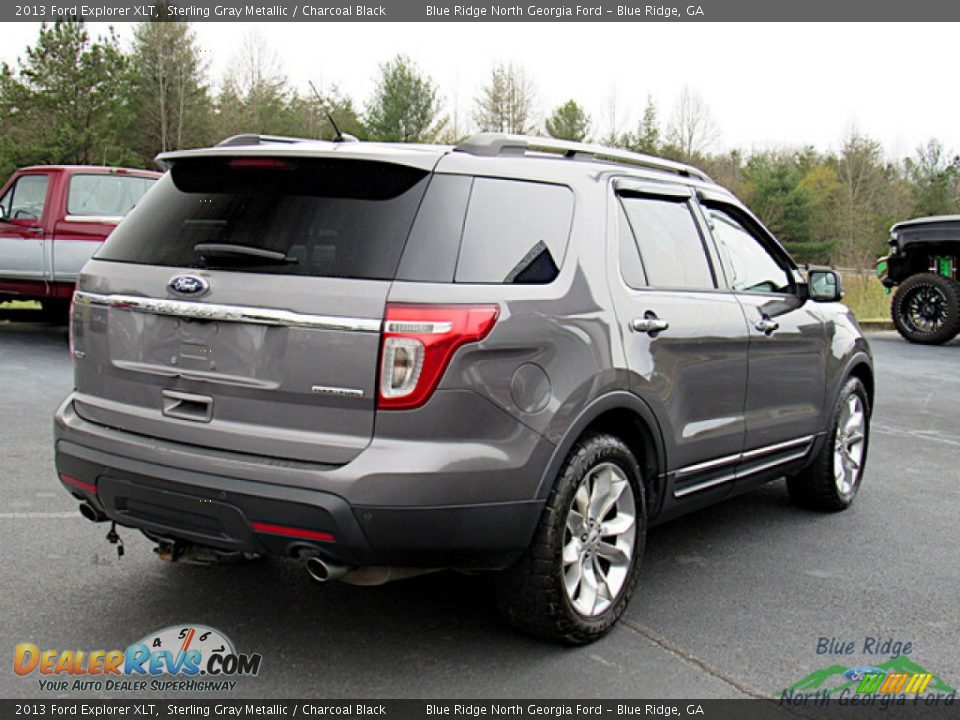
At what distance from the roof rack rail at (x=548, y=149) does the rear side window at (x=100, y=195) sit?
8.72 metres

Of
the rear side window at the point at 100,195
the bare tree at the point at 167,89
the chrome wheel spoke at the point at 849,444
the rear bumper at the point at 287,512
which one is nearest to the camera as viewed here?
the rear bumper at the point at 287,512

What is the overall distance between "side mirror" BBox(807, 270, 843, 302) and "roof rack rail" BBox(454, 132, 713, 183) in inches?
43.9

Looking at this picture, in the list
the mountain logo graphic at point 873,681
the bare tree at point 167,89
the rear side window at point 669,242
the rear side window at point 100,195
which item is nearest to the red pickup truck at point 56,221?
the rear side window at point 100,195

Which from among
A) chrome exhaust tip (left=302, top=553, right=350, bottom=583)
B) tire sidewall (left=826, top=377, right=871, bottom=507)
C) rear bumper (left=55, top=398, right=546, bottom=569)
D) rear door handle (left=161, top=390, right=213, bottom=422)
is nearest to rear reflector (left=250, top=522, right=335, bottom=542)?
rear bumper (left=55, top=398, right=546, bottom=569)

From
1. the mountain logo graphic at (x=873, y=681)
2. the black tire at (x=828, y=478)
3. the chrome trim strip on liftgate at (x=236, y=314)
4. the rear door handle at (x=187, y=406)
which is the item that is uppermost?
the chrome trim strip on liftgate at (x=236, y=314)

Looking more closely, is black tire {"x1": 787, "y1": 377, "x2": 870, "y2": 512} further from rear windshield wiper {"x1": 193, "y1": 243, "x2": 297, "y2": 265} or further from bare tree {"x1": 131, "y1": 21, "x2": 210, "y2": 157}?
bare tree {"x1": 131, "y1": 21, "x2": 210, "y2": 157}

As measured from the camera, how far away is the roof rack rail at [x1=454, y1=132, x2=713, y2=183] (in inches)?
150

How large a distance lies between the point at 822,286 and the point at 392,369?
3.20m

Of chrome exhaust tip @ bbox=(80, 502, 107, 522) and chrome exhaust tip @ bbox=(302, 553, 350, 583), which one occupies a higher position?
chrome exhaust tip @ bbox=(80, 502, 107, 522)

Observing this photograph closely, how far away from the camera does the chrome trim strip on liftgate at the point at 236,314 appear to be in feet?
10.9

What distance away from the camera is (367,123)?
172 ft

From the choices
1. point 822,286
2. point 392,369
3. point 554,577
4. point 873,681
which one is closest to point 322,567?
point 392,369

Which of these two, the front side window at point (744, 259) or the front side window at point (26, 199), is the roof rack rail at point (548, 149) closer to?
the front side window at point (744, 259)

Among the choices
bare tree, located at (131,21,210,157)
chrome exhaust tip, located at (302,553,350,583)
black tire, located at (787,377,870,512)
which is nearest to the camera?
chrome exhaust tip, located at (302,553,350,583)
